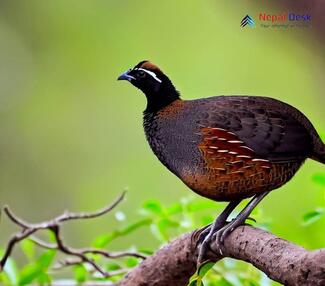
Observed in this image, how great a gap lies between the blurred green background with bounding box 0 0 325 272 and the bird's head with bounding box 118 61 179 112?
0.74 m

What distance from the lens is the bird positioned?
117 centimetres

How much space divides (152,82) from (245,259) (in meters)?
0.32

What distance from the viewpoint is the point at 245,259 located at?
3.65 feet

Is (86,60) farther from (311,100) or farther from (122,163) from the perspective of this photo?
(311,100)

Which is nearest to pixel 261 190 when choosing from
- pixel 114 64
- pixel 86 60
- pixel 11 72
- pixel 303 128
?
pixel 303 128

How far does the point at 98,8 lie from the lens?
2.88 m

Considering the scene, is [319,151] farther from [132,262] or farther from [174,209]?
[132,262]

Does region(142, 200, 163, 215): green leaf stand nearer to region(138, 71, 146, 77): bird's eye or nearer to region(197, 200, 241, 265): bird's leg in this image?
region(197, 200, 241, 265): bird's leg

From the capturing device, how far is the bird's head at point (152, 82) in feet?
3.97

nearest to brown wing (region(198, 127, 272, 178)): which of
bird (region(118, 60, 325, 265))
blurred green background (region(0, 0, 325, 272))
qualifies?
bird (region(118, 60, 325, 265))

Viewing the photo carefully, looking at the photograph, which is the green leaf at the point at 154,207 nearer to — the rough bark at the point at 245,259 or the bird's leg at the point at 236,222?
the rough bark at the point at 245,259

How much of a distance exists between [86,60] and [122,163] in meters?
0.43

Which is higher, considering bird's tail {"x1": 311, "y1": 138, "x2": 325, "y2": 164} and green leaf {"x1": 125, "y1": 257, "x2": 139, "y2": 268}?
bird's tail {"x1": 311, "y1": 138, "x2": 325, "y2": 164}

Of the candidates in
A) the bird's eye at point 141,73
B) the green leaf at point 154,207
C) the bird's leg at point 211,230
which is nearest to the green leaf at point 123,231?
the green leaf at point 154,207
